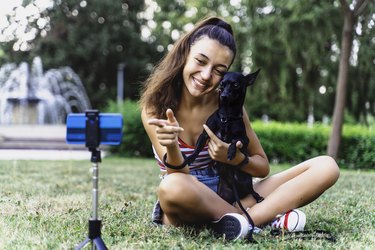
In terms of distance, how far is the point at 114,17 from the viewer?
110 ft

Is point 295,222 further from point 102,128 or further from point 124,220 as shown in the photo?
point 102,128

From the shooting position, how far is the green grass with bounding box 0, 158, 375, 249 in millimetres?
2865

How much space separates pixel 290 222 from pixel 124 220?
1.21 metres

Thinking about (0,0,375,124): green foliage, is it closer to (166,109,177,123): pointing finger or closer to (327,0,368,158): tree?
(327,0,368,158): tree

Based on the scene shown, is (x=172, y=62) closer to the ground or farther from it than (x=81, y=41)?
closer to the ground

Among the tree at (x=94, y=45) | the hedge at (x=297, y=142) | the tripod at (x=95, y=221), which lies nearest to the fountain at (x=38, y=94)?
the tree at (x=94, y=45)

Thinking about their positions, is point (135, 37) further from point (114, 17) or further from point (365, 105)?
point (365, 105)

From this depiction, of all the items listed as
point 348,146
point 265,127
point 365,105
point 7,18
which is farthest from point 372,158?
point 7,18

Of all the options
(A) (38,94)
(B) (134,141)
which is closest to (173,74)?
(B) (134,141)

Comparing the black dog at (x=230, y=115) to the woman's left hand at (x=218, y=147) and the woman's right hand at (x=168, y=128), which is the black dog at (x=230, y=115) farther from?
the woman's right hand at (x=168, y=128)

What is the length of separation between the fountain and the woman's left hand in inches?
719

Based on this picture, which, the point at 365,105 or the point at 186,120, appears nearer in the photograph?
the point at 186,120

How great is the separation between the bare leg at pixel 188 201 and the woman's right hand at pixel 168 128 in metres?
0.40

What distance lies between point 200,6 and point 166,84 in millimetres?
18683
